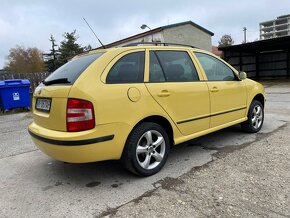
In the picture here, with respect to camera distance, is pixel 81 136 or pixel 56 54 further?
pixel 56 54

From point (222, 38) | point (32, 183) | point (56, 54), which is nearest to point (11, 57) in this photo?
point (56, 54)

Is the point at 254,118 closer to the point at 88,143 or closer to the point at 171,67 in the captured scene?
the point at 171,67

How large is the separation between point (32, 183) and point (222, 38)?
210 ft

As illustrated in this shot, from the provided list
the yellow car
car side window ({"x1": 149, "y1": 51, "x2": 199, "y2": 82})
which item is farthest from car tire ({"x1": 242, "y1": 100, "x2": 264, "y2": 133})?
car side window ({"x1": 149, "y1": 51, "x2": 199, "y2": 82})

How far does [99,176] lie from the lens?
12.4ft

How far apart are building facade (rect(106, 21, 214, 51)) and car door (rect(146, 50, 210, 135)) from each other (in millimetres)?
16768

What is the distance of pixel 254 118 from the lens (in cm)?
558

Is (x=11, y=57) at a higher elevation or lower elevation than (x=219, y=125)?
higher

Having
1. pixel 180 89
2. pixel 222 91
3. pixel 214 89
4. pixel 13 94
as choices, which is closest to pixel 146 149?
pixel 180 89

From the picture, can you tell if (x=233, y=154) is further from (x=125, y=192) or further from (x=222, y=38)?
(x=222, y=38)

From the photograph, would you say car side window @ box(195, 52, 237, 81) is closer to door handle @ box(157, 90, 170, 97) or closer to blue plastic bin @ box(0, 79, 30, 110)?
door handle @ box(157, 90, 170, 97)

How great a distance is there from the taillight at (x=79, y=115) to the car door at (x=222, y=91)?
6.88 feet

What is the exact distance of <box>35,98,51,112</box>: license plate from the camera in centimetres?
343

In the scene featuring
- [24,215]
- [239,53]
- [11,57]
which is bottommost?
[24,215]
